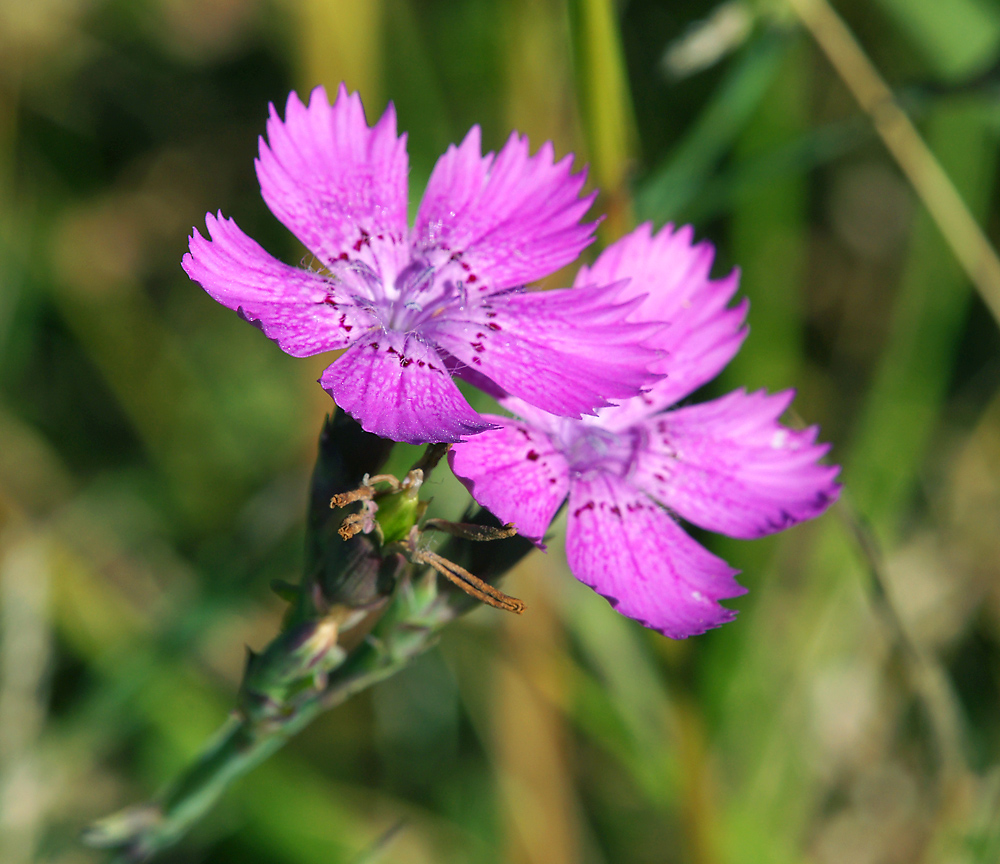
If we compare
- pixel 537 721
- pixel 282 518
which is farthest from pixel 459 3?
pixel 537 721

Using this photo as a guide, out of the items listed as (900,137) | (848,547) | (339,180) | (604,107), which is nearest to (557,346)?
(339,180)

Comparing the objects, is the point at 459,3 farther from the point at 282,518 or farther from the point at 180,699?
the point at 180,699

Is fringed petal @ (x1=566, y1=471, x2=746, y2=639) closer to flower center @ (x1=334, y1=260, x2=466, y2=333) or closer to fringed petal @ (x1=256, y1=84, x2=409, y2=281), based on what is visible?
flower center @ (x1=334, y1=260, x2=466, y2=333)

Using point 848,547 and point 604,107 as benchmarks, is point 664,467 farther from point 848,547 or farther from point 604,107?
point 848,547

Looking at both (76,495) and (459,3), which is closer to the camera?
Answer: (76,495)

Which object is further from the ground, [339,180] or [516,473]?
[339,180]

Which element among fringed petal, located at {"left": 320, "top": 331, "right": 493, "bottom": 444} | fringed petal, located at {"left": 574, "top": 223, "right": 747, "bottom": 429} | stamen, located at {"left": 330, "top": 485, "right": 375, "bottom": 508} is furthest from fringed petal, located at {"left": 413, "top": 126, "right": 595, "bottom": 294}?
stamen, located at {"left": 330, "top": 485, "right": 375, "bottom": 508}

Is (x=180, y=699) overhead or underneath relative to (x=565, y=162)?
underneath
